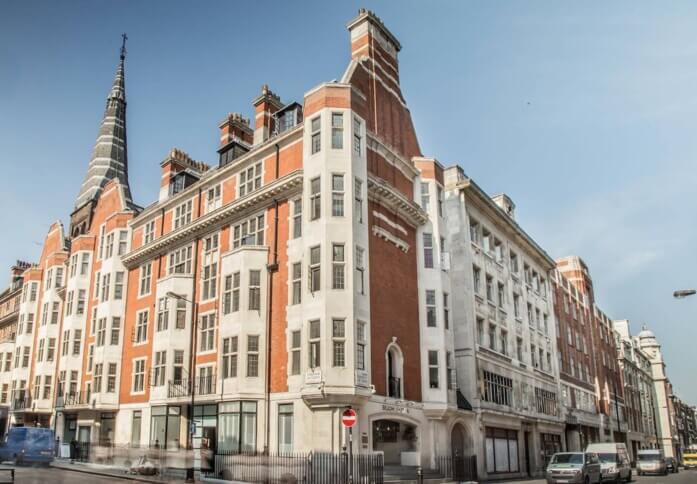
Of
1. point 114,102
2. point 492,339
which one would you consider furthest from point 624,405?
point 114,102

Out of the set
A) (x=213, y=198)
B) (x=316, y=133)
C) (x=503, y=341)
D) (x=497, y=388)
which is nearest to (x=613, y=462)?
(x=497, y=388)

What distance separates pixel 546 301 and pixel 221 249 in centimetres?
3215

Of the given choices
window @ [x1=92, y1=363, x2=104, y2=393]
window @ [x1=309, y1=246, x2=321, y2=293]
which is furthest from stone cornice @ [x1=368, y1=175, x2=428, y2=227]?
window @ [x1=92, y1=363, x2=104, y2=393]

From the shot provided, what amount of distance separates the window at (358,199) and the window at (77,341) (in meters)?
26.7

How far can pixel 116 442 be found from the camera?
37594 millimetres

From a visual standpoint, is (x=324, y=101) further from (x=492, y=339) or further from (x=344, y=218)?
(x=492, y=339)

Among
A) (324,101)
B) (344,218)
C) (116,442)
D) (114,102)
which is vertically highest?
(114,102)

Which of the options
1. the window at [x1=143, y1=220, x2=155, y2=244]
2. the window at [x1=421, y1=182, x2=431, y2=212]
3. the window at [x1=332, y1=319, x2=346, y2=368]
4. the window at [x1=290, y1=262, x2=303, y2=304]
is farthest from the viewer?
the window at [x1=143, y1=220, x2=155, y2=244]

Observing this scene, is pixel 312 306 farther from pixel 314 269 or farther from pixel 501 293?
pixel 501 293

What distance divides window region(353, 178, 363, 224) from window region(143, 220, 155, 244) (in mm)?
18030

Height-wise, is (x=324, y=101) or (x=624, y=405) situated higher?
(x=324, y=101)

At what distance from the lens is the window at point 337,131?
2897cm

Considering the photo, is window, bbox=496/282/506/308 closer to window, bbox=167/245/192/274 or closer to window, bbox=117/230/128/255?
window, bbox=167/245/192/274

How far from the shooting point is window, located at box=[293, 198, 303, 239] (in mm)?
29922
